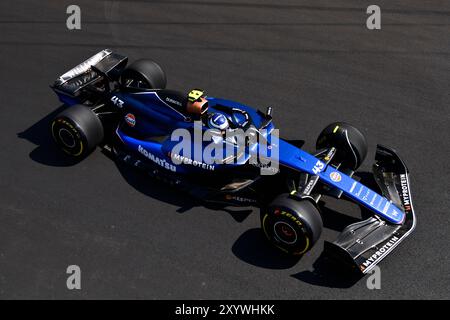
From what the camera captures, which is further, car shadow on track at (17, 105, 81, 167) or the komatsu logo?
car shadow on track at (17, 105, 81, 167)

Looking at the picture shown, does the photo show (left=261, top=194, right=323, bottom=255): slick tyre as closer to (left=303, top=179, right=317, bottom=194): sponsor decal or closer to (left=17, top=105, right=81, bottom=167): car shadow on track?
(left=303, top=179, right=317, bottom=194): sponsor decal

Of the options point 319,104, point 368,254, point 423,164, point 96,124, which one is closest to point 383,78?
point 319,104

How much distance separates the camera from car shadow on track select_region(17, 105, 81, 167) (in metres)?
8.64

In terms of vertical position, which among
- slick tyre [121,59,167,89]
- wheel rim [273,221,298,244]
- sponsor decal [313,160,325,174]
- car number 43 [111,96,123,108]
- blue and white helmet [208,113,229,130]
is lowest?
wheel rim [273,221,298,244]

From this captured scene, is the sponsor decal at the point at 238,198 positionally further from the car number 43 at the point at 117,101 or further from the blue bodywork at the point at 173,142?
the car number 43 at the point at 117,101

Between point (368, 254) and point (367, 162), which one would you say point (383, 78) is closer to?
point (367, 162)

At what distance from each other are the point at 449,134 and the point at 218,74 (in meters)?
4.55

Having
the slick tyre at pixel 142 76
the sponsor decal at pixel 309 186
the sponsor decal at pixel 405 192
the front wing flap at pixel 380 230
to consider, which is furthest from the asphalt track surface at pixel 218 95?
the slick tyre at pixel 142 76

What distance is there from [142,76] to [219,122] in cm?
209

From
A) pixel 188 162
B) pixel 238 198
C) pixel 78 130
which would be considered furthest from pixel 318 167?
pixel 78 130

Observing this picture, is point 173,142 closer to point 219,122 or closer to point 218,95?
point 219,122

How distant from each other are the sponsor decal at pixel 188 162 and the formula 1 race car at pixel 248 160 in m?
0.02

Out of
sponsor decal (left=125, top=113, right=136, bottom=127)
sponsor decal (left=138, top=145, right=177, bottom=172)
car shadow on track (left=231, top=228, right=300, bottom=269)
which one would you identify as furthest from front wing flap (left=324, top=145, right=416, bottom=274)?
sponsor decal (left=125, top=113, right=136, bottom=127)

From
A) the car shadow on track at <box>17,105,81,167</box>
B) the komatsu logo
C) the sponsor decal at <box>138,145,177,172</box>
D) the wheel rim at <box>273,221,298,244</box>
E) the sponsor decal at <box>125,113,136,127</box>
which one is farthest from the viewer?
the car shadow on track at <box>17,105,81,167</box>
